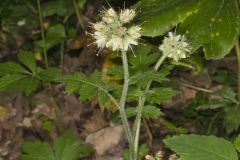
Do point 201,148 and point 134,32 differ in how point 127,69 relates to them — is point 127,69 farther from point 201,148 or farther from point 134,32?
point 201,148

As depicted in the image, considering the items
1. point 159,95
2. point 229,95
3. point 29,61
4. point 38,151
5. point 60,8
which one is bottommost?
point 38,151

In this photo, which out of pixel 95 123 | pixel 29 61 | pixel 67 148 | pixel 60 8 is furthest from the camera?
pixel 60 8

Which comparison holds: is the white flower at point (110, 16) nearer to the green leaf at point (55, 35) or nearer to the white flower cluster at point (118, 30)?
the white flower cluster at point (118, 30)

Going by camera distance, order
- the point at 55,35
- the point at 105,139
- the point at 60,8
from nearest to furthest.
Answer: the point at 105,139 → the point at 55,35 → the point at 60,8

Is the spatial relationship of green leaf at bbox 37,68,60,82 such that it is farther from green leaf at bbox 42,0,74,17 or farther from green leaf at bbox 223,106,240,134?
green leaf at bbox 42,0,74,17

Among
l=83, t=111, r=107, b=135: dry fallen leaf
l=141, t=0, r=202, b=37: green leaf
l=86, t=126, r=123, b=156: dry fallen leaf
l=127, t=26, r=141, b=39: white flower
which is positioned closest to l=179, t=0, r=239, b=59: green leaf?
l=141, t=0, r=202, b=37: green leaf

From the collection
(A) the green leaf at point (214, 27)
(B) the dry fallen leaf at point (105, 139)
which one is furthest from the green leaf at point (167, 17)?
(B) the dry fallen leaf at point (105, 139)

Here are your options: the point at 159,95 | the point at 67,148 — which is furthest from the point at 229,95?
the point at 67,148

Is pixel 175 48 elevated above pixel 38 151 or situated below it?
above
